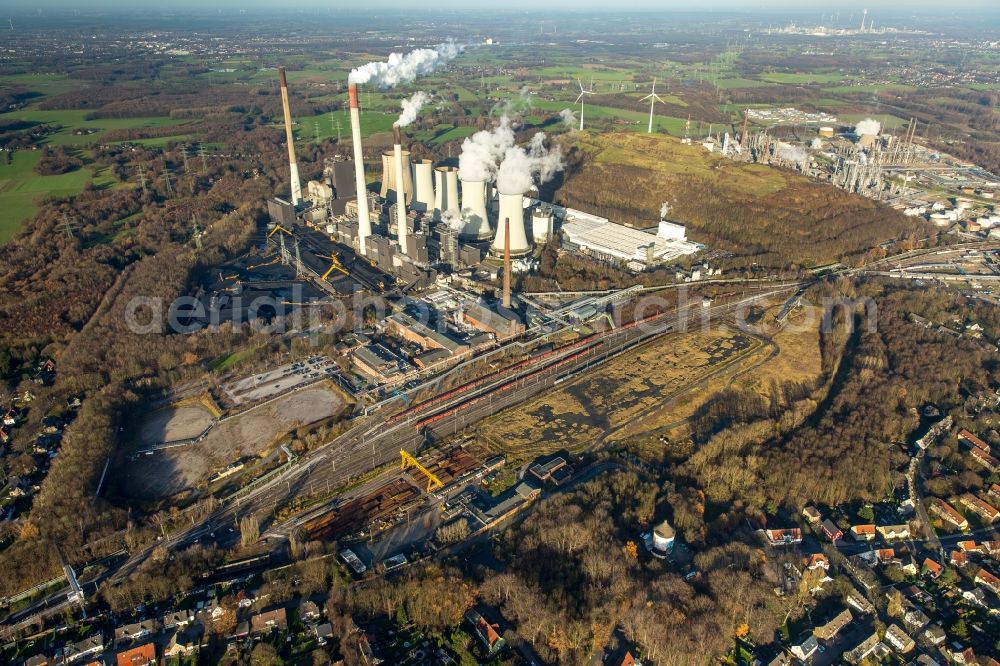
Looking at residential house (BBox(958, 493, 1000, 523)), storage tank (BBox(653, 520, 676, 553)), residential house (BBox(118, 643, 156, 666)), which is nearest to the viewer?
residential house (BBox(118, 643, 156, 666))

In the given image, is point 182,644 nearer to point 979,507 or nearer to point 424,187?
point 979,507

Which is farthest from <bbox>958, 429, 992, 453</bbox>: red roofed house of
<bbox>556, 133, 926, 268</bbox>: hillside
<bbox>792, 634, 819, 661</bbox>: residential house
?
<bbox>556, 133, 926, 268</bbox>: hillside

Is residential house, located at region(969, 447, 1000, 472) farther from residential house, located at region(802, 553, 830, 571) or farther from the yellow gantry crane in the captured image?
the yellow gantry crane

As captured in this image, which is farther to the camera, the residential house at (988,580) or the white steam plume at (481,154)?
the white steam plume at (481,154)

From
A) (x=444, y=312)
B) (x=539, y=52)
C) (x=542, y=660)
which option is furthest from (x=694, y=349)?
(x=539, y=52)

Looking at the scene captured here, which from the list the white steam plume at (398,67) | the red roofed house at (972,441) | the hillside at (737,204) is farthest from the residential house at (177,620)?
the hillside at (737,204)

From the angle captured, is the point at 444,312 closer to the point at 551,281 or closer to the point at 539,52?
the point at 551,281

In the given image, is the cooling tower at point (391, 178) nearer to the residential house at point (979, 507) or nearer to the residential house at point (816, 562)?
the residential house at point (816, 562)
